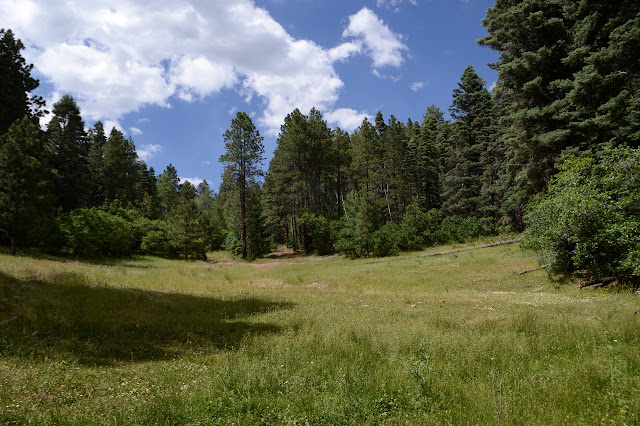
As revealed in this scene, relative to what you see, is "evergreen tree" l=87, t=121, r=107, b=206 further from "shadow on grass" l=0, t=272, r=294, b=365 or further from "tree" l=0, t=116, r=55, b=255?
"shadow on grass" l=0, t=272, r=294, b=365

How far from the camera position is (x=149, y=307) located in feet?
34.7

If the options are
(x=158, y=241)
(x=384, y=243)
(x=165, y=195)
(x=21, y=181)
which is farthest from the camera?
(x=165, y=195)

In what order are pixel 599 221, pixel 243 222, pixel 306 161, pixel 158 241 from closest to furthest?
pixel 599 221 → pixel 158 241 → pixel 243 222 → pixel 306 161

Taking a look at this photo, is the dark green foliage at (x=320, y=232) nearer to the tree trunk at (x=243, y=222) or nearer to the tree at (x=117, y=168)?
the tree trunk at (x=243, y=222)

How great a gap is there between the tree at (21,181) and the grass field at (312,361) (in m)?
17.7

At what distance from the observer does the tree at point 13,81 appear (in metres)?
25.3

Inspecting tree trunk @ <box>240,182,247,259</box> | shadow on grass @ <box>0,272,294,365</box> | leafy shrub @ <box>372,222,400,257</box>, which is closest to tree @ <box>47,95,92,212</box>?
tree trunk @ <box>240,182,247,259</box>

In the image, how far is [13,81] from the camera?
26.9m

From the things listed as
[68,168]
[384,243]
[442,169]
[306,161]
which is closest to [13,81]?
[68,168]

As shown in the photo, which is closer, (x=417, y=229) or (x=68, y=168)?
(x=417, y=229)

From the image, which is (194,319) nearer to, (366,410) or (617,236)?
(366,410)

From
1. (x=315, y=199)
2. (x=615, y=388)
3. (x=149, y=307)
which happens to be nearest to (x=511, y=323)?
(x=615, y=388)

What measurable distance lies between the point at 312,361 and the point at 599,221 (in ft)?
49.5

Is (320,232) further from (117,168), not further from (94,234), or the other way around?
(117,168)
